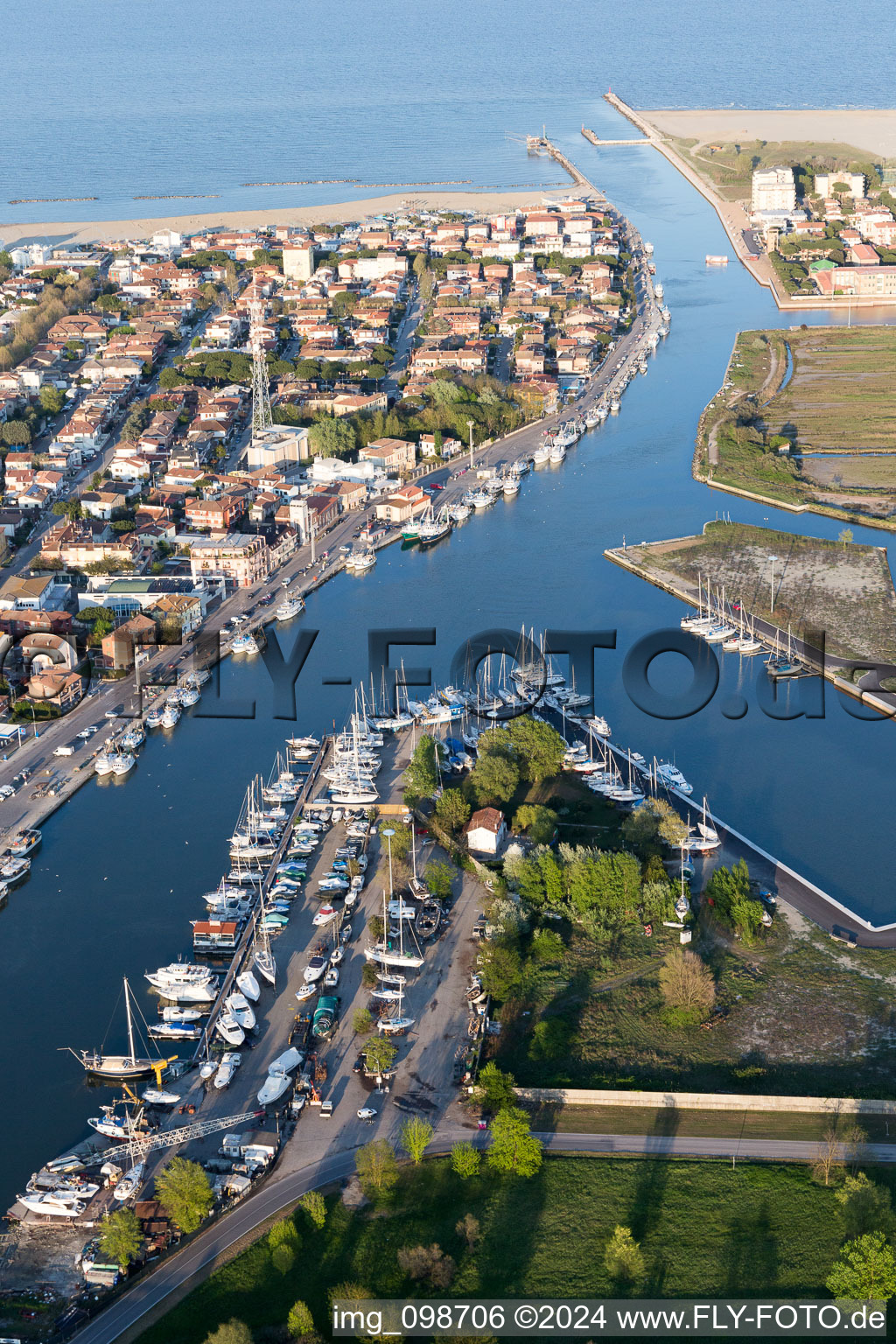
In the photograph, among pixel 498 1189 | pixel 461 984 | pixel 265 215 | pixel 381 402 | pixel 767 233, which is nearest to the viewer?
pixel 498 1189

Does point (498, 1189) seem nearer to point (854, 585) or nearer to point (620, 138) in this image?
point (854, 585)

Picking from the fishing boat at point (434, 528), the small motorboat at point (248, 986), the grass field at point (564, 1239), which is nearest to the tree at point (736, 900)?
the grass field at point (564, 1239)

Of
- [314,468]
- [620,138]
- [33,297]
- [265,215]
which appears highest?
[620,138]

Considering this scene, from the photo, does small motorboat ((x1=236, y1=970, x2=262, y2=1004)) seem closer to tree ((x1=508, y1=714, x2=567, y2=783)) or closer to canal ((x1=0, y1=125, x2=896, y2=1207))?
canal ((x1=0, y1=125, x2=896, y2=1207))

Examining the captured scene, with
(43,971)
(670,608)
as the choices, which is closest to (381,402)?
(670,608)

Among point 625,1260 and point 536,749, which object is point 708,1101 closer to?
point 625,1260

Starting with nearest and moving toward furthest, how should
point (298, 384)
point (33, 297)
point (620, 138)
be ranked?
1. point (298, 384)
2. point (33, 297)
3. point (620, 138)

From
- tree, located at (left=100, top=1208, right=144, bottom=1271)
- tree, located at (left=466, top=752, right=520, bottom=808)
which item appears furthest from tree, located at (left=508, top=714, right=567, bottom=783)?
tree, located at (left=100, top=1208, right=144, bottom=1271)
